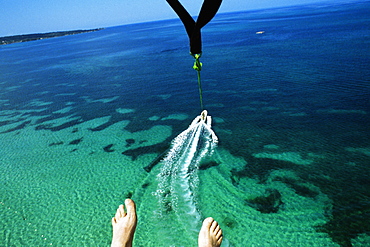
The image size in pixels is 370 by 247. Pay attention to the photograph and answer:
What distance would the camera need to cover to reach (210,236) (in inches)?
157

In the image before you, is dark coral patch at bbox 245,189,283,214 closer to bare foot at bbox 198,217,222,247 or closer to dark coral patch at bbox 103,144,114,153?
bare foot at bbox 198,217,222,247

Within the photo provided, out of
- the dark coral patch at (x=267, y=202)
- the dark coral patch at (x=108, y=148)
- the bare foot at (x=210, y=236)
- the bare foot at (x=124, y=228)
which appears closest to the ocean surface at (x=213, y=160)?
the dark coral patch at (x=267, y=202)

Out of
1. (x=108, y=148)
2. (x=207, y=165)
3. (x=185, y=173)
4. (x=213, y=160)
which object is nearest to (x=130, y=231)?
(x=185, y=173)

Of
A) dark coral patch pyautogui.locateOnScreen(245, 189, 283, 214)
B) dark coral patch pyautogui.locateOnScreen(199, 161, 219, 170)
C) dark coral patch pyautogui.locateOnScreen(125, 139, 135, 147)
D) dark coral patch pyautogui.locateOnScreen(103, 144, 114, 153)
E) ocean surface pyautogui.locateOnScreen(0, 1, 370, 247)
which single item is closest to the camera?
ocean surface pyautogui.locateOnScreen(0, 1, 370, 247)

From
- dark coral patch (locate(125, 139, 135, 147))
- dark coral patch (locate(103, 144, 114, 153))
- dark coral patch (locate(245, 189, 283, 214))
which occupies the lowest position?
dark coral patch (locate(245, 189, 283, 214))

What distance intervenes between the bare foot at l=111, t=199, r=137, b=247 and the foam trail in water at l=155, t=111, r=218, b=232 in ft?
5.83

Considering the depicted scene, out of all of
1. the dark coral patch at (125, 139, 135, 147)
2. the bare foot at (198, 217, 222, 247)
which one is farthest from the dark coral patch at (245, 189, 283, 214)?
the dark coral patch at (125, 139, 135, 147)

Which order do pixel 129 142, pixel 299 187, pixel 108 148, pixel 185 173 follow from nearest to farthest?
pixel 299 187 < pixel 185 173 < pixel 108 148 < pixel 129 142

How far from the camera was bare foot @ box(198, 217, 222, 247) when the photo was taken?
3867mm

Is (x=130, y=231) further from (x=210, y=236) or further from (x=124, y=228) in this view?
(x=210, y=236)

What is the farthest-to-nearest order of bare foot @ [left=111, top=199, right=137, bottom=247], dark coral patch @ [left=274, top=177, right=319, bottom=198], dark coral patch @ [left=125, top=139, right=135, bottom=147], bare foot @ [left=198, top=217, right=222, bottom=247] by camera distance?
dark coral patch @ [left=125, top=139, right=135, bottom=147] → dark coral patch @ [left=274, top=177, right=319, bottom=198] → bare foot @ [left=198, top=217, right=222, bottom=247] → bare foot @ [left=111, top=199, right=137, bottom=247]

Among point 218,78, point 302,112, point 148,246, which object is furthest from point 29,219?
point 218,78

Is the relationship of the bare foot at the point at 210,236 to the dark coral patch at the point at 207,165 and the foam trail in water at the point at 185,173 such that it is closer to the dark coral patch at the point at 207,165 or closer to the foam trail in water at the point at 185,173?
the foam trail in water at the point at 185,173

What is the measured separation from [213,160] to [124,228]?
453 cm
